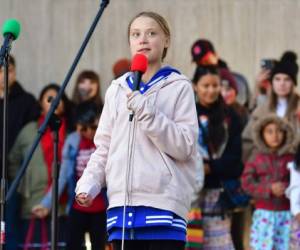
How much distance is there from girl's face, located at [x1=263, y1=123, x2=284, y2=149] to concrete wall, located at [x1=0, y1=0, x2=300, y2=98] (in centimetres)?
220

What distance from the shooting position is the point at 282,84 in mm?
10742

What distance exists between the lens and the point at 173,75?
6180 millimetres

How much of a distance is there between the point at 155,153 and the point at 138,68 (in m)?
0.45

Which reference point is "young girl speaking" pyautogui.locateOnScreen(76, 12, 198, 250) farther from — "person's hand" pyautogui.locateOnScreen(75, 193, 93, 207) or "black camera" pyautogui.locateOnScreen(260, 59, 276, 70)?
"black camera" pyautogui.locateOnScreen(260, 59, 276, 70)

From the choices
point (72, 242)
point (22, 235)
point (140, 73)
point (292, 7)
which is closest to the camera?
point (140, 73)

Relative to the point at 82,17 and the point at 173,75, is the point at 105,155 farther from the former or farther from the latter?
the point at 82,17

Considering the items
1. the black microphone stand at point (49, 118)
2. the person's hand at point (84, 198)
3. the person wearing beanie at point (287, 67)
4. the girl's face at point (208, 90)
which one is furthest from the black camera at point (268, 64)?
the person's hand at point (84, 198)

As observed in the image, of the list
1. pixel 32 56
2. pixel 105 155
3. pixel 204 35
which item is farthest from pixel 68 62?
pixel 105 155

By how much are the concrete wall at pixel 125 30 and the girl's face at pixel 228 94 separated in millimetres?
1029

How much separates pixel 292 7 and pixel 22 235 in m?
3.63

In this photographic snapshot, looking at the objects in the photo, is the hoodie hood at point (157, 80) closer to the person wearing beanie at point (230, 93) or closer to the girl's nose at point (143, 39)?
the girl's nose at point (143, 39)

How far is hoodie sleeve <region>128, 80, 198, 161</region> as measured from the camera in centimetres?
582

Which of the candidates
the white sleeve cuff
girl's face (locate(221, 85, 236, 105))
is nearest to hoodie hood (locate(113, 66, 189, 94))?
the white sleeve cuff

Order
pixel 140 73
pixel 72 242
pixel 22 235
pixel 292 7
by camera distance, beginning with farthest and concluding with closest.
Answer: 1. pixel 292 7
2. pixel 22 235
3. pixel 72 242
4. pixel 140 73
